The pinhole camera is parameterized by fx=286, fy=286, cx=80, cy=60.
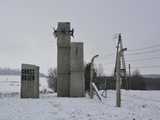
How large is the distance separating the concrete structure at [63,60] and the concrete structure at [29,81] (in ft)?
8.10

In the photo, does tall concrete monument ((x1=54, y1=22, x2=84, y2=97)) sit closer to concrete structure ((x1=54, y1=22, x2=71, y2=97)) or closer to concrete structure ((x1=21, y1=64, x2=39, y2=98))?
concrete structure ((x1=54, y1=22, x2=71, y2=97))

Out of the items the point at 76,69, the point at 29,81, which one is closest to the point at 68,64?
the point at 76,69

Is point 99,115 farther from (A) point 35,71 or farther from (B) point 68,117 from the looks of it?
(A) point 35,71

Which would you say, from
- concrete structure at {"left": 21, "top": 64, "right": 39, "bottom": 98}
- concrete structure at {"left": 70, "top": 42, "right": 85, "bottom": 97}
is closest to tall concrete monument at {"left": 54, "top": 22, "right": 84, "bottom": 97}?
concrete structure at {"left": 70, "top": 42, "right": 85, "bottom": 97}

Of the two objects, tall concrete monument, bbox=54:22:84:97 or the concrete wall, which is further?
the concrete wall

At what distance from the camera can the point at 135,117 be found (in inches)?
367

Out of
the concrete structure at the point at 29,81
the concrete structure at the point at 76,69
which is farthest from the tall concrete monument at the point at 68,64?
the concrete structure at the point at 29,81

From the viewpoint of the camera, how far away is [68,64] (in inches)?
810

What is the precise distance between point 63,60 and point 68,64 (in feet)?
1.58

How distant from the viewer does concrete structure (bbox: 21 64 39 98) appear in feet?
58.8

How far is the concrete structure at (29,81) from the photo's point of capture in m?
17.9

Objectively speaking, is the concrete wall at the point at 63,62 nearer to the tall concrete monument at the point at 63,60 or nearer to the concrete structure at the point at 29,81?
the tall concrete monument at the point at 63,60

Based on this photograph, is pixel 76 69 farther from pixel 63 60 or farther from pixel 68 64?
pixel 63 60

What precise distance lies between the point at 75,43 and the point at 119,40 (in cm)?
673
